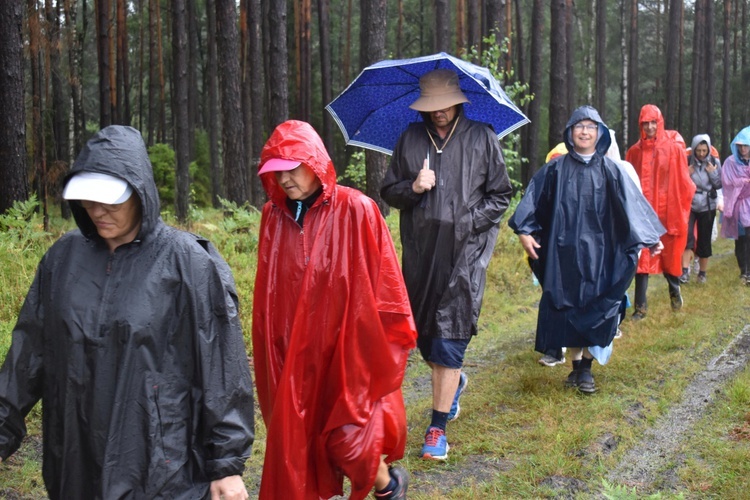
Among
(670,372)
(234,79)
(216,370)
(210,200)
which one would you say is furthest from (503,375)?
(210,200)

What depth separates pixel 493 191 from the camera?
5512 millimetres

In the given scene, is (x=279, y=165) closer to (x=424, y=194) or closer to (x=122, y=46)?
(x=424, y=194)

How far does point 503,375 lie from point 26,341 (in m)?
5.09

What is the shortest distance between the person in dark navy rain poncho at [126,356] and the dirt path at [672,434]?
114 inches

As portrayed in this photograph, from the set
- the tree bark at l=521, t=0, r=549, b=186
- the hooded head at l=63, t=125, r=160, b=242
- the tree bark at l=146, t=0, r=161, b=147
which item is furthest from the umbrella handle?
the tree bark at l=146, t=0, r=161, b=147

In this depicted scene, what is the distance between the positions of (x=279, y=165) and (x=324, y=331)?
81 centimetres

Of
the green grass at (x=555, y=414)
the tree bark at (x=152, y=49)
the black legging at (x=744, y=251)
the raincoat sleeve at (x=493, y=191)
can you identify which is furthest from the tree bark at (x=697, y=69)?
the raincoat sleeve at (x=493, y=191)

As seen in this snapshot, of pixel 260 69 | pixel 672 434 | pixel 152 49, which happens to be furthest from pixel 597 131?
pixel 152 49

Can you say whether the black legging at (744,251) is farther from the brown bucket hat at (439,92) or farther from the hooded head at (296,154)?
the hooded head at (296,154)

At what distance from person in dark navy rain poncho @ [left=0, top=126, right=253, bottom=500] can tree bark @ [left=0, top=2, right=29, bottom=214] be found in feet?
24.1

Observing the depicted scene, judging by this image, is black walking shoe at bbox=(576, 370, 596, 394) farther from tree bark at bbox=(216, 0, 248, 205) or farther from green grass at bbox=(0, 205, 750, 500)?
tree bark at bbox=(216, 0, 248, 205)

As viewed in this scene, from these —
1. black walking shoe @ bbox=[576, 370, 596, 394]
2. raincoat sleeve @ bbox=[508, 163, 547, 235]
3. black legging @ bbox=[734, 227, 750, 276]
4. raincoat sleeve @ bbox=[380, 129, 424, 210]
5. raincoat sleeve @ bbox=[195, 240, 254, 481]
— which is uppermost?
raincoat sleeve @ bbox=[380, 129, 424, 210]

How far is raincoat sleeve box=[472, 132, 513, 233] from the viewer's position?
543 centimetres

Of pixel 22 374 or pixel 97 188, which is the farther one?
pixel 22 374
